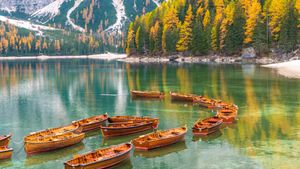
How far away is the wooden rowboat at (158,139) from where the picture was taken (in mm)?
35438

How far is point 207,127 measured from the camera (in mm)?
40688

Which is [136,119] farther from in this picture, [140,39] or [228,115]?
[140,39]

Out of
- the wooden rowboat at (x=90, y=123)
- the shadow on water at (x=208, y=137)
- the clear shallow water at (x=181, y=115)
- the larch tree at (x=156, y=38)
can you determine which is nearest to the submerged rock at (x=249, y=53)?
the larch tree at (x=156, y=38)

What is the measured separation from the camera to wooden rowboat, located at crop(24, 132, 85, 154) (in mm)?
34875

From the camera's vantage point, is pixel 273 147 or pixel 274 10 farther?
pixel 274 10

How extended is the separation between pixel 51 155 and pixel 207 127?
677 inches

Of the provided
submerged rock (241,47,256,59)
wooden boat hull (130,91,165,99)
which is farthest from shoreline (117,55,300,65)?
wooden boat hull (130,91,165,99)

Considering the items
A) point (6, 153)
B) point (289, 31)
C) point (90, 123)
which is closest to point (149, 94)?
point (90, 123)

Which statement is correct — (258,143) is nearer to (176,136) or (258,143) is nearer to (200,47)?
(176,136)

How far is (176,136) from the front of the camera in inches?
1463

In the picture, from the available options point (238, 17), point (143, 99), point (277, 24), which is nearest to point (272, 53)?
point (277, 24)

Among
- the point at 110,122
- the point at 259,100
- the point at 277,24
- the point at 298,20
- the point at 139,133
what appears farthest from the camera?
the point at 277,24

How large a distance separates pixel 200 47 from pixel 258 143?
435ft

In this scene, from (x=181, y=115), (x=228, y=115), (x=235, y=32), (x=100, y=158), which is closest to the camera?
(x=100, y=158)
